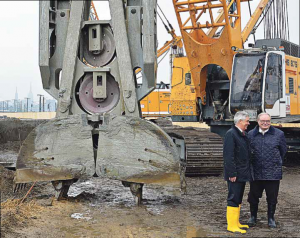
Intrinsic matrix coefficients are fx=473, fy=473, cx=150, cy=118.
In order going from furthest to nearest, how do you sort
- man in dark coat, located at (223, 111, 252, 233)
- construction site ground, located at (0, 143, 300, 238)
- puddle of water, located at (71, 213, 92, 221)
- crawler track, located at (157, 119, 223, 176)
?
1. crawler track, located at (157, 119, 223, 176)
2. puddle of water, located at (71, 213, 92, 221)
3. man in dark coat, located at (223, 111, 252, 233)
4. construction site ground, located at (0, 143, 300, 238)

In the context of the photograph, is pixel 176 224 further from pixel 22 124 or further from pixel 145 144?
pixel 22 124

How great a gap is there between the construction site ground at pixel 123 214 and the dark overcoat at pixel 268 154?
0.62m

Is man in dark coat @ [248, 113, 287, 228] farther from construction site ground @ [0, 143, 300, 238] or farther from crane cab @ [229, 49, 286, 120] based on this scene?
crane cab @ [229, 49, 286, 120]

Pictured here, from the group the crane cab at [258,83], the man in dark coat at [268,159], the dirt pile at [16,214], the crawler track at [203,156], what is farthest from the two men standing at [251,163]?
the crane cab at [258,83]

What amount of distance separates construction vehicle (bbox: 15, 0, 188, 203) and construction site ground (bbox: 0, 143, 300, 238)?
1.10 ft

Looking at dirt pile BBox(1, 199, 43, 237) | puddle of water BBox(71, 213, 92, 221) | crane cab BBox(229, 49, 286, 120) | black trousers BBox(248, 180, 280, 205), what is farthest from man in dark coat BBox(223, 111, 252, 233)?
crane cab BBox(229, 49, 286, 120)

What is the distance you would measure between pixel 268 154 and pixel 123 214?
6.29 ft

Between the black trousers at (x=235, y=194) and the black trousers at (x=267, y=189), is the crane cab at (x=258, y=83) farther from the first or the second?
the black trousers at (x=235, y=194)

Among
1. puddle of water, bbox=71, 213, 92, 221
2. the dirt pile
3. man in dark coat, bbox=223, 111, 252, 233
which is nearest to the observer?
the dirt pile

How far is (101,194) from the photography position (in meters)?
7.25

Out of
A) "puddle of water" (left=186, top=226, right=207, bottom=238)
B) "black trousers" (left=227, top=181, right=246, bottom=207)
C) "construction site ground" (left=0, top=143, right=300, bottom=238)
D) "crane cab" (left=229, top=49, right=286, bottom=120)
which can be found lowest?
"puddle of water" (left=186, top=226, right=207, bottom=238)

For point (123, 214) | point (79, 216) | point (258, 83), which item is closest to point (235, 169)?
point (123, 214)

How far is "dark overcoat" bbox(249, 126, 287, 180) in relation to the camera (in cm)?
534

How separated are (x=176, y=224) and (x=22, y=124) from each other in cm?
1027
